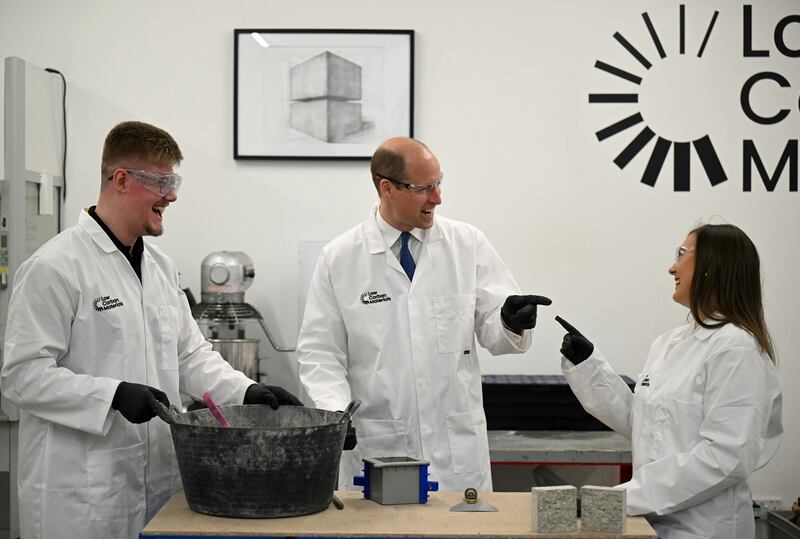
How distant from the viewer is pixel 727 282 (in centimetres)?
225

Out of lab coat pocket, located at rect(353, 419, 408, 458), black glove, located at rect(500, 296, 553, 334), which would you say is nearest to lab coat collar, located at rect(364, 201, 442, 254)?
black glove, located at rect(500, 296, 553, 334)

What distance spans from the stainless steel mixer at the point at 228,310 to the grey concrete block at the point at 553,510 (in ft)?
6.28

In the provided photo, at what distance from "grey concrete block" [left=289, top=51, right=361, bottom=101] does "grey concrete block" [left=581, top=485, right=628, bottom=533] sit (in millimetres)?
2368

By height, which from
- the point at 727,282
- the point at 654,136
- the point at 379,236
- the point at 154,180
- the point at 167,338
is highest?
the point at 654,136

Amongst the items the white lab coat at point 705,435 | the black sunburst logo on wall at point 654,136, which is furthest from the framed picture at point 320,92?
the white lab coat at point 705,435

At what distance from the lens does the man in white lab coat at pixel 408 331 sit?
2.73 meters

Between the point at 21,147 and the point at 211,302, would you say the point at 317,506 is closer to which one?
the point at 211,302

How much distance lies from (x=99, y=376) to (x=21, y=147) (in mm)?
1585

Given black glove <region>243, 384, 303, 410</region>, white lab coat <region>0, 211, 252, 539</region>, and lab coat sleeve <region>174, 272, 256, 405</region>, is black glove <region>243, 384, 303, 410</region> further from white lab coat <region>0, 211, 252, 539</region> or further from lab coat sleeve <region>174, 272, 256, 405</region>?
white lab coat <region>0, 211, 252, 539</region>

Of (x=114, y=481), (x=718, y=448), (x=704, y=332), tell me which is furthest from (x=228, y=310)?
(x=718, y=448)

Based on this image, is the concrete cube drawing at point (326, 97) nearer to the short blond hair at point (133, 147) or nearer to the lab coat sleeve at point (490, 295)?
the lab coat sleeve at point (490, 295)

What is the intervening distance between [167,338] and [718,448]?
4.37 ft

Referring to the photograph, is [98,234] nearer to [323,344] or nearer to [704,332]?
[323,344]

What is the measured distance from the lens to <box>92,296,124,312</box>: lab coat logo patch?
2.21m
